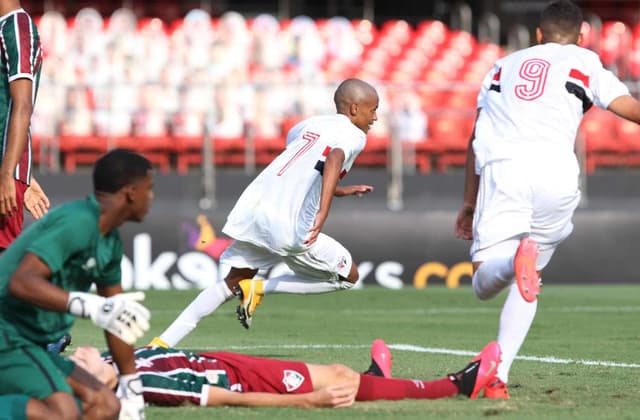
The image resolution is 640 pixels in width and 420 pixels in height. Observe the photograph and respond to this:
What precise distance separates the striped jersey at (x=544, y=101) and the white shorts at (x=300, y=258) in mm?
1718

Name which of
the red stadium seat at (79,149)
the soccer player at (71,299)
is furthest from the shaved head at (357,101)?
the red stadium seat at (79,149)

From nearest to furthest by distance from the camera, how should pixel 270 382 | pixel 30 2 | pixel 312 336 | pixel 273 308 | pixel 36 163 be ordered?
pixel 270 382 < pixel 312 336 < pixel 273 308 < pixel 36 163 < pixel 30 2

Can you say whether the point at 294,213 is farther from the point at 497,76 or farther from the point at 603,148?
the point at 603,148

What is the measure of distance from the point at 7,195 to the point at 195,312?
6.48 ft

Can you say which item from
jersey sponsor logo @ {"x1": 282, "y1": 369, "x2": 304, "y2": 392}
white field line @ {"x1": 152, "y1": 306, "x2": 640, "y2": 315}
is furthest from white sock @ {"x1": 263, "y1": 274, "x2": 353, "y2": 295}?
white field line @ {"x1": 152, "y1": 306, "x2": 640, "y2": 315}

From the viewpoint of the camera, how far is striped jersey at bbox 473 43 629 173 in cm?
700

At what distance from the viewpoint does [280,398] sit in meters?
6.21

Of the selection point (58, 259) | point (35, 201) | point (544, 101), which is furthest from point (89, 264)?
point (544, 101)

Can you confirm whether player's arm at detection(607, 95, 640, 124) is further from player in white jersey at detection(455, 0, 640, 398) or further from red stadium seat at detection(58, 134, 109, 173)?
red stadium seat at detection(58, 134, 109, 173)

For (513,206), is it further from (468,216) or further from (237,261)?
(237,261)

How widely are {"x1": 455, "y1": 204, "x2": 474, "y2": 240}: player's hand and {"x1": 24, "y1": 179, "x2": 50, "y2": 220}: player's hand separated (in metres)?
2.25

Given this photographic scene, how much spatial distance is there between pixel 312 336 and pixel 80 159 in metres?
7.47

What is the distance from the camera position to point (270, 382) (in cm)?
630

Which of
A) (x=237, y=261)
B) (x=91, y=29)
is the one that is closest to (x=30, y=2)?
(x=91, y=29)
